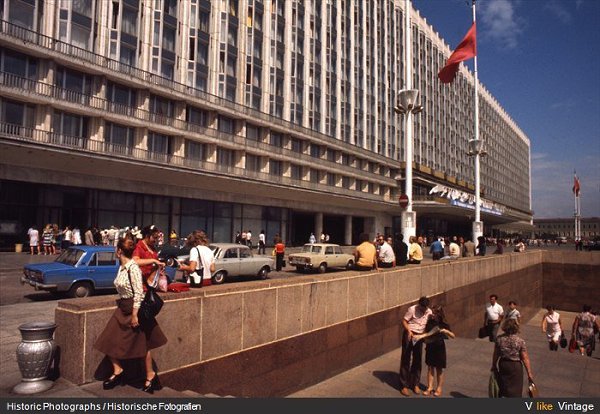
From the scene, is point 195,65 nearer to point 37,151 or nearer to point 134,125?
point 134,125

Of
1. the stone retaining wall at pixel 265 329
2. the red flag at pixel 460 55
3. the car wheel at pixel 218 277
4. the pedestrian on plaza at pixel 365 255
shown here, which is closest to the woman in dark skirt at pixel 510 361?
the stone retaining wall at pixel 265 329

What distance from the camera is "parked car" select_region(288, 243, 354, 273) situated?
798 inches

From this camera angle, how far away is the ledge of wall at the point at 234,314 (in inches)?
179

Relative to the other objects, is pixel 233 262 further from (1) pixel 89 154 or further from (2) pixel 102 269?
(1) pixel 89 154

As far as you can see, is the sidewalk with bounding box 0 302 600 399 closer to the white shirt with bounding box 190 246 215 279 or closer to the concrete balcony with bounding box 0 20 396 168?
the white shirt with bounding box 190 246 215 279

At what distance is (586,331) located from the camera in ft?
45.3

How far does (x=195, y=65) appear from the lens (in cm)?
3073

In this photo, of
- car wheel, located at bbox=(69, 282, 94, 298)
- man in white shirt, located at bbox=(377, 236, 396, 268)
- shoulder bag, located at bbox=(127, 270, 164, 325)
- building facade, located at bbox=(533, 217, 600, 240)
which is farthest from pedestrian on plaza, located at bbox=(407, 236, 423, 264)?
building facade, located at bbox=(533, 217, 600, 240)

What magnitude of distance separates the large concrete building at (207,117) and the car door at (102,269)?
10.6 meters

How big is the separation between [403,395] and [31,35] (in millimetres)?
25601

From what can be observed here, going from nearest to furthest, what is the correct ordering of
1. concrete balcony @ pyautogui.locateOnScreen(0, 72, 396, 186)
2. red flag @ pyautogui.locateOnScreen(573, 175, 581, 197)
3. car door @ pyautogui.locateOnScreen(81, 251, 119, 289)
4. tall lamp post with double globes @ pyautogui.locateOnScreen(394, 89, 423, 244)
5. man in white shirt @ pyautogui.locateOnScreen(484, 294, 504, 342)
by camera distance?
car door @ pyautogui.locateOnScreen(81, 251, 119, 289), man in white shirt @ pyautogui.locateOnScreen(484, 294, 504, 342), tall lamp post with double globes @ pyautogui.locateOnScreen(394, 89, 423, 244), concrete balcony @ pyautogui.locateOnScreen(0, 72, 396, 186), red flag @ pyautogui.locateOnScreen(573, 175, 581, 197)

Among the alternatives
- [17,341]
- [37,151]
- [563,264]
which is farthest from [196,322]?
[563,264]

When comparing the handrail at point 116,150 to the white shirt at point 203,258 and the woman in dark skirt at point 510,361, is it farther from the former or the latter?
the woman in dark skirt at point 510,361

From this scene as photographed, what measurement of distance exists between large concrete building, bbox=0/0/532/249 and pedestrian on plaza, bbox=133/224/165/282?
17523 mm
